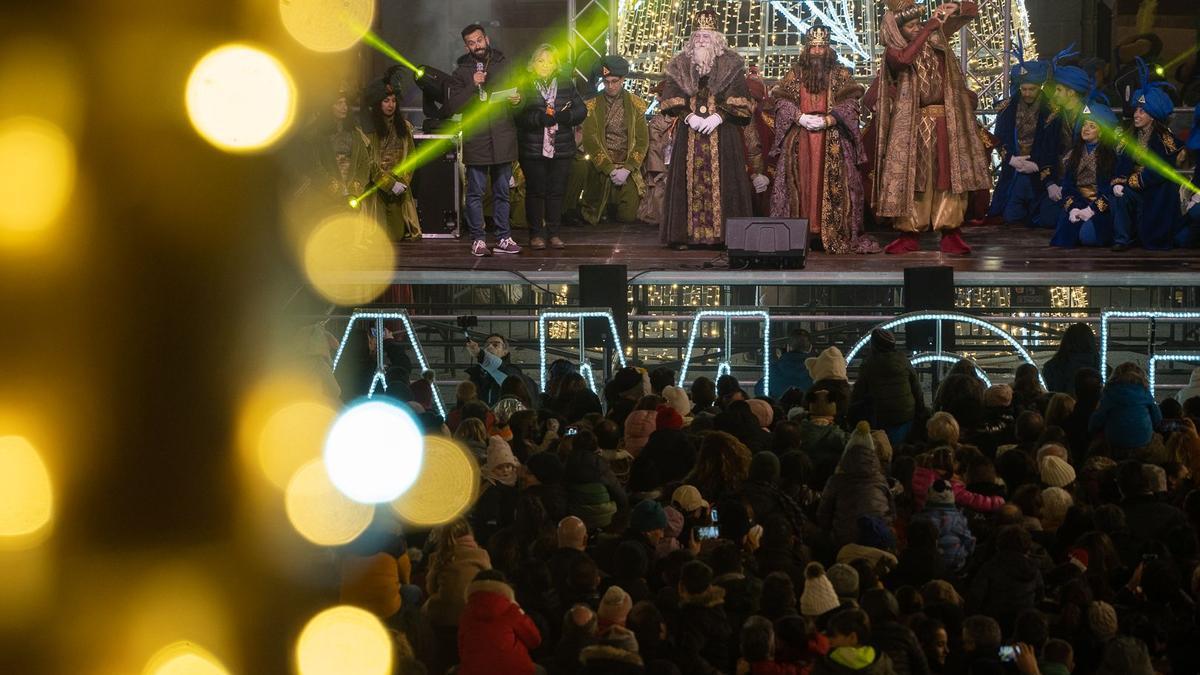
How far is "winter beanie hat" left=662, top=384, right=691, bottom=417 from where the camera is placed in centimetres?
766

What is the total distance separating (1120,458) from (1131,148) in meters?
5.89

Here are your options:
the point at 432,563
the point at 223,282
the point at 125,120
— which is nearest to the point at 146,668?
the point at 223,282

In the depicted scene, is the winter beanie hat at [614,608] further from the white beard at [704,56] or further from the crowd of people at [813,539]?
the white beard at [704,56]

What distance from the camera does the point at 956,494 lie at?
20.6 feet

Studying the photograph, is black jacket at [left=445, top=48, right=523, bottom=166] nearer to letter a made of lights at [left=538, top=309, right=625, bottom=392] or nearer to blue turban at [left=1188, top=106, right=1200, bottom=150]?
letter a made of lights at [left=538, top=309, right=625, bottom=392]

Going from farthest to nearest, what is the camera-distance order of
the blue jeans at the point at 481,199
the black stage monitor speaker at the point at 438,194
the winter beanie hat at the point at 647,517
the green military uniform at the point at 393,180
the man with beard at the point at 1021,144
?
the man with beard at the point at 1021,144 → the black stage monitor speaker at the point at 438,194 → the green military uniform at the point at 393,180 → the blue jeans at the point at 481,199 → the winter beanie hat at the point at 647,517

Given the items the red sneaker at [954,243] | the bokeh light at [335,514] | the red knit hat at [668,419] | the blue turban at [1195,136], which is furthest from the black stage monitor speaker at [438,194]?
the bokeh light at [335,514]

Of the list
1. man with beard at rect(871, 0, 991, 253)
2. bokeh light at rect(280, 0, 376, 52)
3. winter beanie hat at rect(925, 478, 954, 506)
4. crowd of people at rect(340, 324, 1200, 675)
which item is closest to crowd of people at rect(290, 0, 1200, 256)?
man with beard at rect(871, 0, 991, 253)

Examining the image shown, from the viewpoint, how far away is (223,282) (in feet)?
5.77

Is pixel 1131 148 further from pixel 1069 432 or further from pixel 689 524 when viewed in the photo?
pixel 689 524

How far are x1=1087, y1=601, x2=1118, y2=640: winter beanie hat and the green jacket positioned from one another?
31.9 ft

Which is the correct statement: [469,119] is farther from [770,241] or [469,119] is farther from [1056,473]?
[1056,473]

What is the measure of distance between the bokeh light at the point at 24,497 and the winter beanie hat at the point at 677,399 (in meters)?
6.09

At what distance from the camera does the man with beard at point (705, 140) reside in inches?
467
